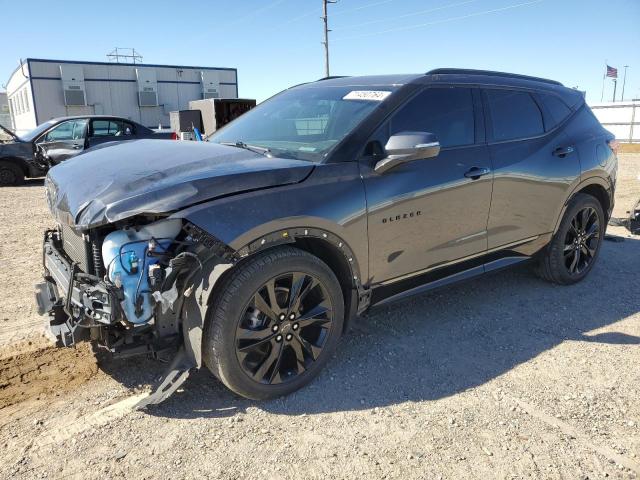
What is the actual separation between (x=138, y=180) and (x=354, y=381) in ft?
5.82

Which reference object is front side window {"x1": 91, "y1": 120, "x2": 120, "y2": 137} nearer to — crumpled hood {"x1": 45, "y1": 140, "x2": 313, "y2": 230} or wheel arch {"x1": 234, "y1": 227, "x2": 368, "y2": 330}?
crumpled hood {"x1": 45, "y1": 140, "x2": 313, "y2": 230}

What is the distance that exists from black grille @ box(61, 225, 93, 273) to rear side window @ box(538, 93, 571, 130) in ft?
12.6

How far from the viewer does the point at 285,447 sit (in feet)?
8.34

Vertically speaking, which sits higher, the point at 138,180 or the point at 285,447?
the point at 138,180

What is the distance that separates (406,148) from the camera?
295cm

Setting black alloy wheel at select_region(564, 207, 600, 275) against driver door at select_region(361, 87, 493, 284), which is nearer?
driver door at select_region(361, 87, 493, 284)

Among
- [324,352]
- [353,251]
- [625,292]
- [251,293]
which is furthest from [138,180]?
[625,292]

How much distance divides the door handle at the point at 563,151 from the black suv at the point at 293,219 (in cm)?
2

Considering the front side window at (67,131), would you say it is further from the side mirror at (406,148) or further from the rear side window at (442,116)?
the side mirror at (406,148)

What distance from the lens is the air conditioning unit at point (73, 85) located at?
3047cm

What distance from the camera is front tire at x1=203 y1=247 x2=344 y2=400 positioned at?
2.65m

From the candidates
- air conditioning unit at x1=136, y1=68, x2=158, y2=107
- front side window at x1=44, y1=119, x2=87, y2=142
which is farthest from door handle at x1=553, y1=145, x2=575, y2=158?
air conditioning unit at x1=136, y1=68, x2=158, y2=107

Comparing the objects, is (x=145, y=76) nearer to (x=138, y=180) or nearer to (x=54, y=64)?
(x=54, y=64)

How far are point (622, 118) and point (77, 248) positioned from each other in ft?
98.2
